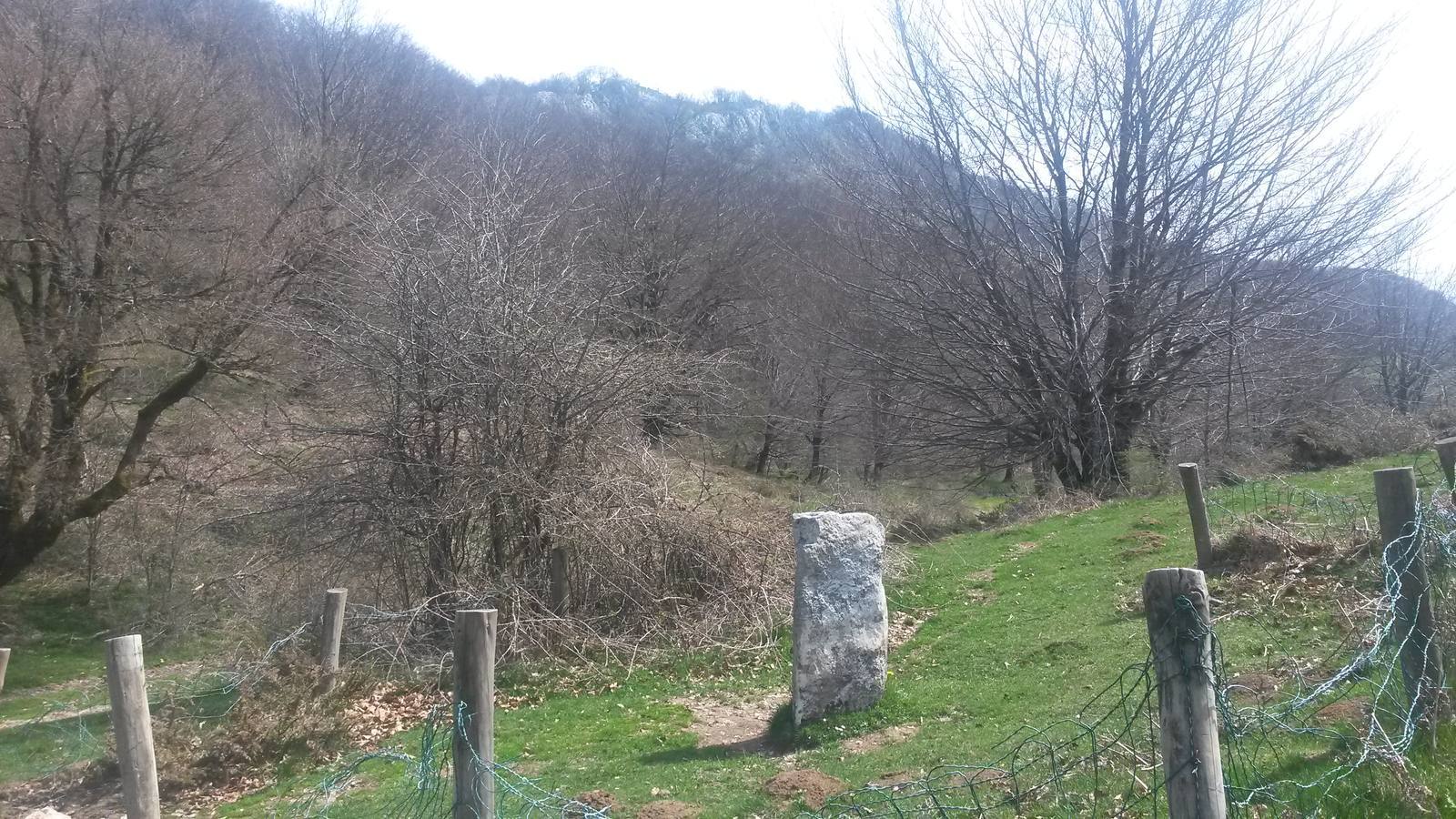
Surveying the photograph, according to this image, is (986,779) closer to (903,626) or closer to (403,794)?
(403,794)

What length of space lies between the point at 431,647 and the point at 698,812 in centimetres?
753

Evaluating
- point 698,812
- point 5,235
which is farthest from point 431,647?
point 5,235

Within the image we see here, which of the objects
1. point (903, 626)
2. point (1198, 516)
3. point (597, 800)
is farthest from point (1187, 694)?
point (903, 626)

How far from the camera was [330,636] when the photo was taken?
34.8ft

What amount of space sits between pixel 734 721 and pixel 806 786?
→ 3.39m

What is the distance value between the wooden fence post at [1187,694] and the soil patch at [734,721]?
545cm

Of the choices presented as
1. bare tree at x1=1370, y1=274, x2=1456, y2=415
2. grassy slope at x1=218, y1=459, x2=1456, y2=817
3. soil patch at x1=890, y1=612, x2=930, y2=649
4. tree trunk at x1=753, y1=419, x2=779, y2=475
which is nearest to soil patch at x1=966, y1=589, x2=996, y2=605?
grassy slope at x1=218, y1=459, x2=1456, y2=817

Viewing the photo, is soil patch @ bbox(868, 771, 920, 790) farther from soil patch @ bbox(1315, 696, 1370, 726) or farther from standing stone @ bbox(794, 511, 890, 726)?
soil patch @ bbox(1315, 696, 1370, 726)

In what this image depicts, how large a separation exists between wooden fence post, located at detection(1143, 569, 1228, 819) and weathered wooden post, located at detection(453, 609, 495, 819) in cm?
266

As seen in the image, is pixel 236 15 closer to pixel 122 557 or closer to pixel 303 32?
pixel 303 32

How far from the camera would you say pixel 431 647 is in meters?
13.4

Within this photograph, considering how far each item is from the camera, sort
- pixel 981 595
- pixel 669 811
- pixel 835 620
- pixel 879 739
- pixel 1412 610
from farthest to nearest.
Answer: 1. pixel 981 595
2. pixel 835 620
3. pixel 879 739
4. pixel 669 811
5. pixel 1412 610

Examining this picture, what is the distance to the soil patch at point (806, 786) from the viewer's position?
21.9 ft

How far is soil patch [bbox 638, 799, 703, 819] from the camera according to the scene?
6734 millimetres
